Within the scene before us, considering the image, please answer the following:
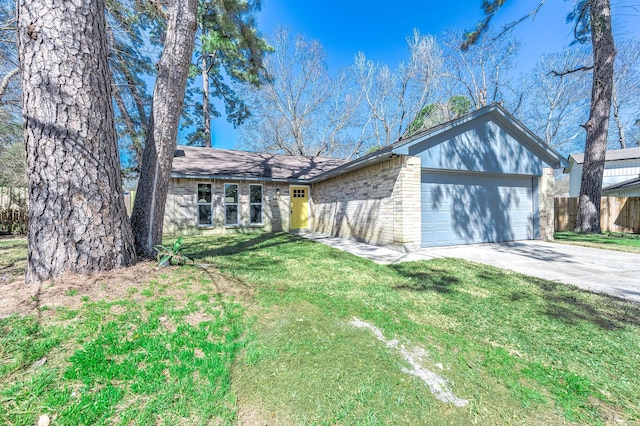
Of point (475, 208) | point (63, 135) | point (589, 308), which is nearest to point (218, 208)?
point (63, 135)

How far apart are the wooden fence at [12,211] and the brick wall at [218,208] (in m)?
4.87

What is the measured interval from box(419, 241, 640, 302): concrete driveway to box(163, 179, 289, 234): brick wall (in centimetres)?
695

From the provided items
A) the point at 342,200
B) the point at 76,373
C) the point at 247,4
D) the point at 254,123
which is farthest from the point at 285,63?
the point at 76,373

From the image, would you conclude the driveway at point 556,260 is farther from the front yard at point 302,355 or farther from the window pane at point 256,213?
the window pane at point 256,213

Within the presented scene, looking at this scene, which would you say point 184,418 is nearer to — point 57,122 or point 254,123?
point 57,122

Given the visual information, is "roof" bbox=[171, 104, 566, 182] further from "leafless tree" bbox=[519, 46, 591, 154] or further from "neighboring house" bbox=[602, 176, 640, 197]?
"leafless tree" bbox=[519, 46, 591, 154]

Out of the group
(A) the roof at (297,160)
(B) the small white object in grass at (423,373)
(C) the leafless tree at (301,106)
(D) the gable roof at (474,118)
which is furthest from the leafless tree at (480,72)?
(B) the small white object in grass at (423,373)

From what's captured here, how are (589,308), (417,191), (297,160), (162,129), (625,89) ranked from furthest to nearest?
1. (625,89)
2. (297,160)
3. (417,191)
4. (162,129)
5. (589,308)

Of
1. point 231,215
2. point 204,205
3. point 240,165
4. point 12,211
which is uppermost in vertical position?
point 240,165

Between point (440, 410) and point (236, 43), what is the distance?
8.99 metres

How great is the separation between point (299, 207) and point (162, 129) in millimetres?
8879

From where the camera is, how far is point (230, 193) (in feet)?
37.6

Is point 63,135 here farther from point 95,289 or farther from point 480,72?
point 480,72

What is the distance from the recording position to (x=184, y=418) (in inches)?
59.9
